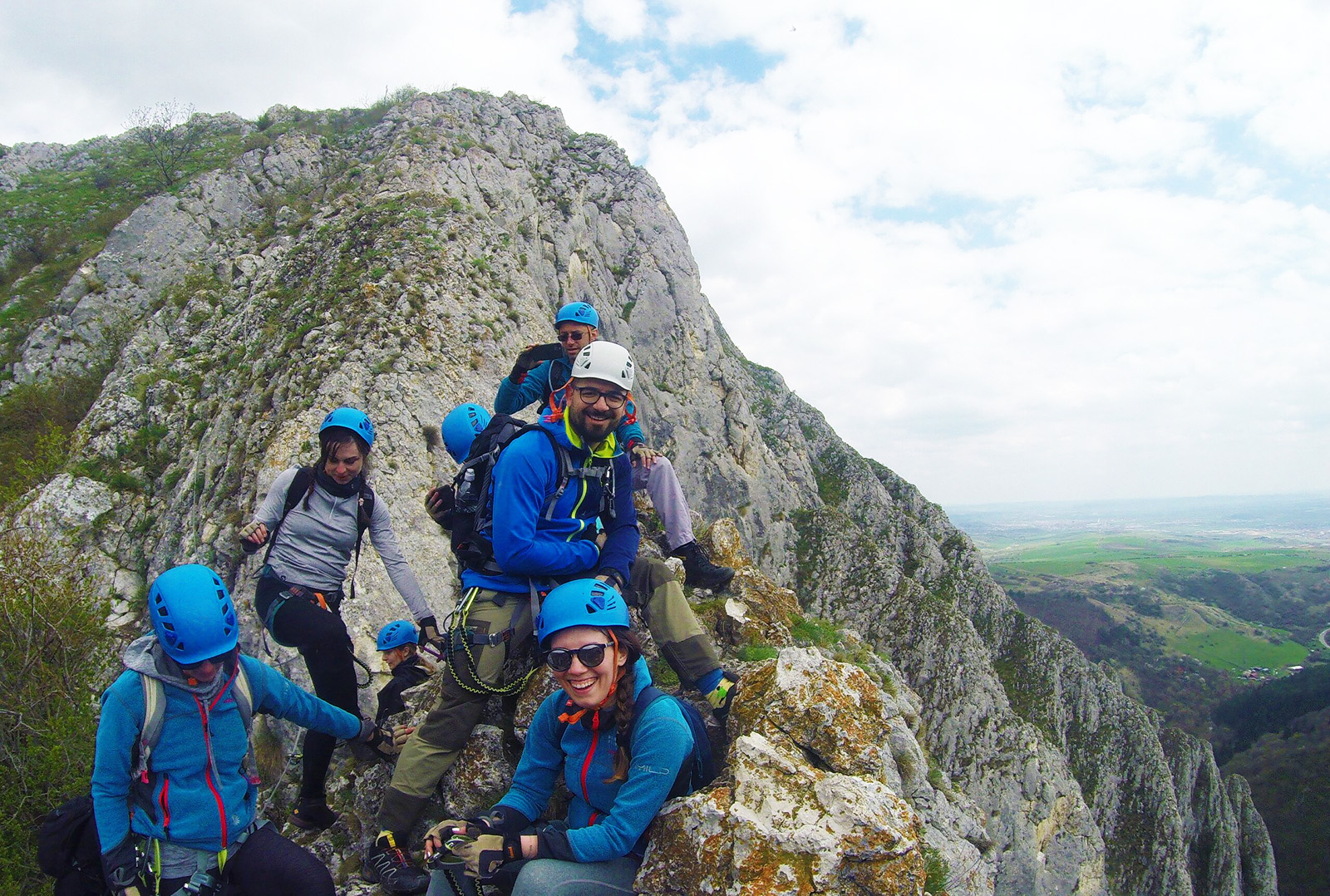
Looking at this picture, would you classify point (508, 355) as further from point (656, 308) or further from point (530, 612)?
point (656, 308)

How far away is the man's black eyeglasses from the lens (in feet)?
16.1

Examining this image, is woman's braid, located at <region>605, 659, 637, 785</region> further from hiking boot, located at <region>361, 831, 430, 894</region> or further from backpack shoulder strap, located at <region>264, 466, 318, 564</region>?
backpack shoulder strap, located at <region>264, 466, 318, 564</region>

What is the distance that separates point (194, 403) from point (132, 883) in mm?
17498

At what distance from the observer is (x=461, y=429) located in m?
7.40

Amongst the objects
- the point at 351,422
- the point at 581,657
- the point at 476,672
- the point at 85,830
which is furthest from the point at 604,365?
the point at 85,830

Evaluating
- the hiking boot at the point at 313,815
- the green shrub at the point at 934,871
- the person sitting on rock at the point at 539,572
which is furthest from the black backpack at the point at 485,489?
the green shrub at the point at 934,871

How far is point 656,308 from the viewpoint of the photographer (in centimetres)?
4766

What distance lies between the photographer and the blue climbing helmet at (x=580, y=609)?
12.8ft

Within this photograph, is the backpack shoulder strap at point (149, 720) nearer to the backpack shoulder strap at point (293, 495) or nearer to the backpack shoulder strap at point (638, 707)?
the backpack shoulder strap at point (293, 495)

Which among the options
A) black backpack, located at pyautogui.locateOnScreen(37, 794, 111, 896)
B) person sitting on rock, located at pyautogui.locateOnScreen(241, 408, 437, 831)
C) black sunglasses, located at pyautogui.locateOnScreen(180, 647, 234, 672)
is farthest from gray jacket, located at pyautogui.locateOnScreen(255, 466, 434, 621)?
black backpack, located at pyautogui.locateOnScreen(37, 794, 111, 896)

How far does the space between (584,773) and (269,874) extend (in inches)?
91.9

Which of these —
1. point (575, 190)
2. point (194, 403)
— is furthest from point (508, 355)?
point (575, 190)

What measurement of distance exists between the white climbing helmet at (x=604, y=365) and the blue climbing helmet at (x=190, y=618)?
9.90ft

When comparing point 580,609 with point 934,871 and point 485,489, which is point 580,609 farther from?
point 934,871
